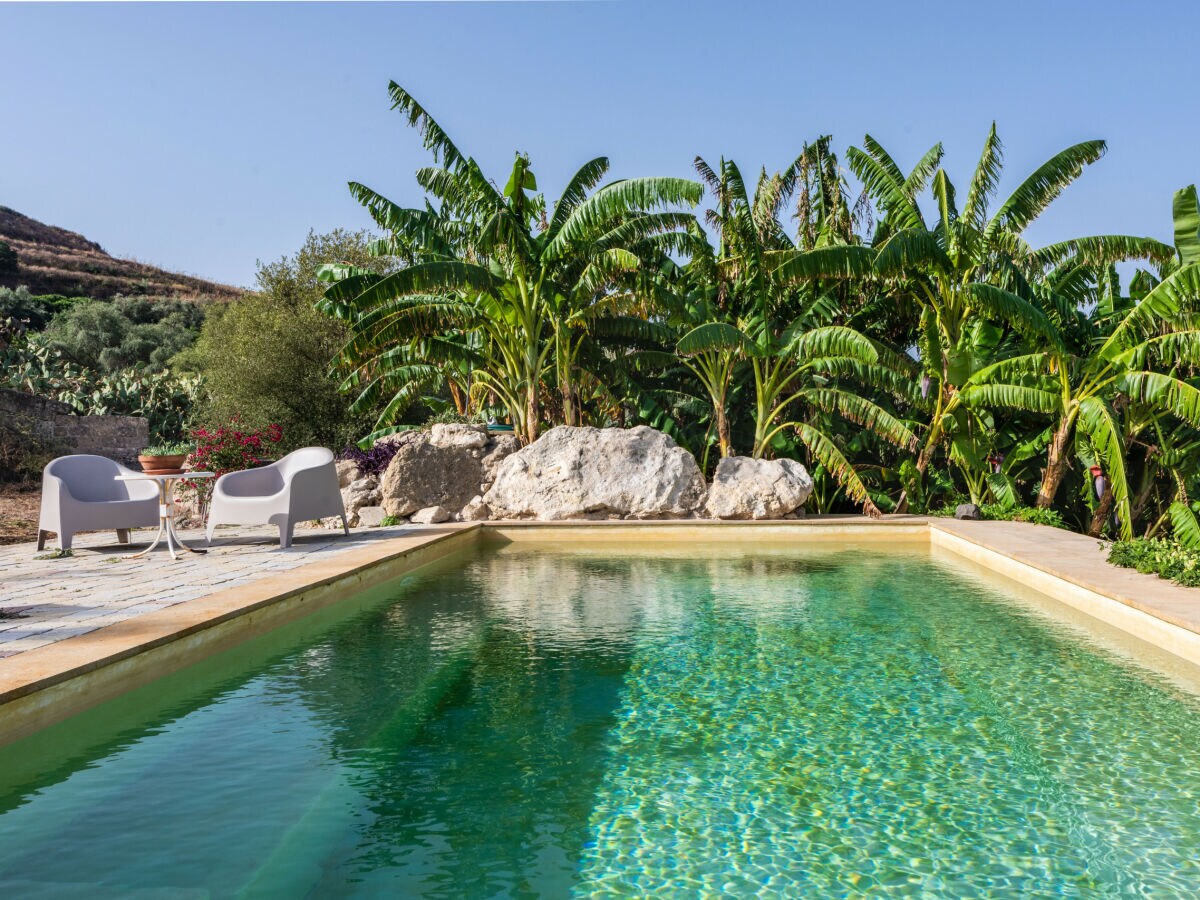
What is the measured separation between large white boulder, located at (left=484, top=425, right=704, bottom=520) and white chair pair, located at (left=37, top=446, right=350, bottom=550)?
326cm

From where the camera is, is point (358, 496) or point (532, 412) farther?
point (532, 412)

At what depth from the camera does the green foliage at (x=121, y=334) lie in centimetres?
2997

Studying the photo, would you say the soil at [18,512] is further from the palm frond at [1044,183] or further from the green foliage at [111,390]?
the palm frond at [1044,183]

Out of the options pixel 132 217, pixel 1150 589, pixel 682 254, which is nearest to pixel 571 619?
pixel 1150 589

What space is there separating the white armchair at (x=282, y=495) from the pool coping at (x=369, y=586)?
0.84m

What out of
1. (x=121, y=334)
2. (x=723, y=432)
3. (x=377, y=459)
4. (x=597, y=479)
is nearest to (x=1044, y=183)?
(x=723, y=432)

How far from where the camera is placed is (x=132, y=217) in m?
48.5

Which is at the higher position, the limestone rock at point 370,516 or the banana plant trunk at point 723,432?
the banana plant trunk at point 723,432

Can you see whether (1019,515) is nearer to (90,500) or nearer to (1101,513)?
(1101,513)

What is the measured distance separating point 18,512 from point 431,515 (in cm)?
590

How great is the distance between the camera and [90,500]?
8.74 metres

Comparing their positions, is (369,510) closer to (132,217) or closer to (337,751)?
(337,751)

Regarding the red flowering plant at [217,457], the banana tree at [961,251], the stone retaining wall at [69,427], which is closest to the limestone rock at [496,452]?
the red flowering plant at [217,457]

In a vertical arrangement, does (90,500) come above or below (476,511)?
above
